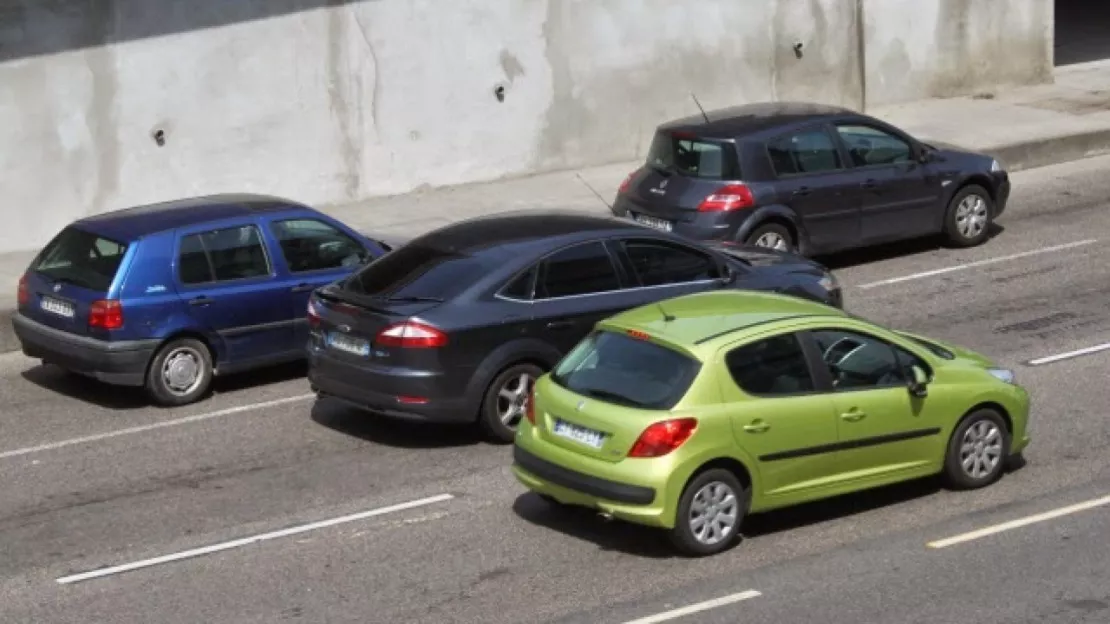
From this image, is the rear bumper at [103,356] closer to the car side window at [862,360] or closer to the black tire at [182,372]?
the black tire at [182,372]

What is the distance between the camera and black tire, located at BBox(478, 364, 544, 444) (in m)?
13.7

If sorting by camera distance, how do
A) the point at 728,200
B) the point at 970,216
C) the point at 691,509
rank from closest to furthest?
the point at 691,509
the point at 728,200
the point at 970,216

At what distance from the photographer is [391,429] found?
1445 cm

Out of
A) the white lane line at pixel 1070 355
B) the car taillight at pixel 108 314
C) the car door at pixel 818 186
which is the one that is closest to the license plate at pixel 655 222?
the car door at pixel 818 186

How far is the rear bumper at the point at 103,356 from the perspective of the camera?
1493cm

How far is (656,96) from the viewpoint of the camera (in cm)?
2445

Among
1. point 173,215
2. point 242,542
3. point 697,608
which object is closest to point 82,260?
point 173,215

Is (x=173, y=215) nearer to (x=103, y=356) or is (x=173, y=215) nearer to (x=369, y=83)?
(x=103, y=356)

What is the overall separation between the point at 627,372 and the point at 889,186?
28.4 feet

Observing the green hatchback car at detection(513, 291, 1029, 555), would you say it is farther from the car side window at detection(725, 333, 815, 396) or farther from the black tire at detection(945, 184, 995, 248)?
the black tire at detection(945, 184, 995, 248)

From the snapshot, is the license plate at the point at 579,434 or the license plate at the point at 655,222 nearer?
the license plate at the point at 579,434

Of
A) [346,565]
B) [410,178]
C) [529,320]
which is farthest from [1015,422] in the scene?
[410,178]

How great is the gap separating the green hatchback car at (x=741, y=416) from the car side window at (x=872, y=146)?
7.21 metres

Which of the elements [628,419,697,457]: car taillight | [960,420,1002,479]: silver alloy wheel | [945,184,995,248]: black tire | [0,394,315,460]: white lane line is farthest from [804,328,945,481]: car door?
[945,184,995,248]: black tire
